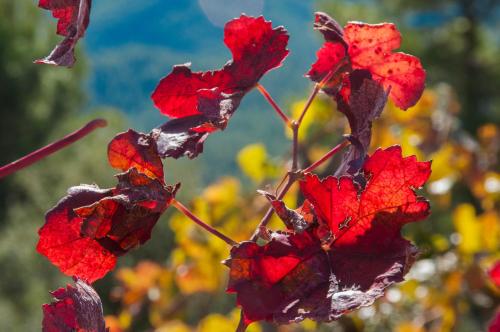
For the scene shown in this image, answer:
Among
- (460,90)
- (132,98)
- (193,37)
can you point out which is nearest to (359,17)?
(460,90)

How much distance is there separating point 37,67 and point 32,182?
2.00 m

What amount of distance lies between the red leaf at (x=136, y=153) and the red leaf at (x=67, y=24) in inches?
1.1

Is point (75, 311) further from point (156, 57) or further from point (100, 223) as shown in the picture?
point (156, 57)

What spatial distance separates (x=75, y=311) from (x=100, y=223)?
0.03m

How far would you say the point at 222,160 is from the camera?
51.3 feet

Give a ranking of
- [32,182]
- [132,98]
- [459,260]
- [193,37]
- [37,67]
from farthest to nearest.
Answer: [193,37] < [132,98] < [37,67] < [32,182] < [459,260]

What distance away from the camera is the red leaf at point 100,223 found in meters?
0.21

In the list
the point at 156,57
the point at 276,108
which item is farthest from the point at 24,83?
the point at 156,57

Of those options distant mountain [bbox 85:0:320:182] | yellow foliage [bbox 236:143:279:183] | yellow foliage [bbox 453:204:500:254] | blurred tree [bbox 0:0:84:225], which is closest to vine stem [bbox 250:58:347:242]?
yellow foliage [bbox 453:204:500:254]

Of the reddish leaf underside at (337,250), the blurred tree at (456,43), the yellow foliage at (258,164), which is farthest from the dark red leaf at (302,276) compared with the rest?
the blurred tree at (456,43)

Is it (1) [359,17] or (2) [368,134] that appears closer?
(2) [368,134]

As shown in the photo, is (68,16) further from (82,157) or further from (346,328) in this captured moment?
(82,157)

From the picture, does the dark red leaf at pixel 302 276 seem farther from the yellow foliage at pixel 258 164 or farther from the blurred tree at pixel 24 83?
the blurred tree at pixel 24 83

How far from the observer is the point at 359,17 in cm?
629
